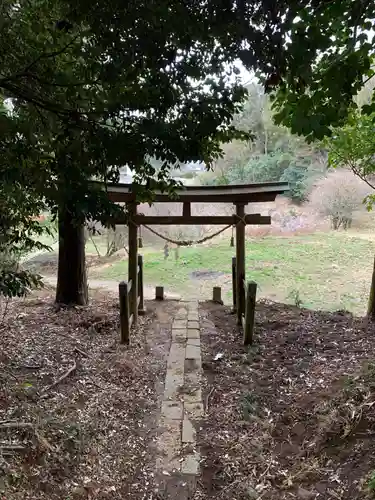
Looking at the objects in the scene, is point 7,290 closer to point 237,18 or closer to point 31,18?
point 31,18

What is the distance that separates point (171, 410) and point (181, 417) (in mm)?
149

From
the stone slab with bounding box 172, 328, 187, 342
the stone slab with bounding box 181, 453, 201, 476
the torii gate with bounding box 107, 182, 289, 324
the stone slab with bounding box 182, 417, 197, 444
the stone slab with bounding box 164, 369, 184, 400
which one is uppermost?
the torii gate with bounding box 107, 182, 289, 324

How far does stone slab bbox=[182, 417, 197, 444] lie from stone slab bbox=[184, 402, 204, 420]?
90 millimetres

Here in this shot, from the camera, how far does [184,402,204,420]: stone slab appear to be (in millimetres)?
3450

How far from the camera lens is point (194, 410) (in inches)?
139

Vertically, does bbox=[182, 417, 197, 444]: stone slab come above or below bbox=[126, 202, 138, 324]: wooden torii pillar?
below

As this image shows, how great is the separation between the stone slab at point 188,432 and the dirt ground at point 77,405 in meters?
0.25

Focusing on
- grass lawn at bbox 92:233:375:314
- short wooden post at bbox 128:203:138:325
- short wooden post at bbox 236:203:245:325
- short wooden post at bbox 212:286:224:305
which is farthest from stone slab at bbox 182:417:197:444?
grass lawn at bbox 92:233:375:314

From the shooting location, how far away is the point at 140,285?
21.4 ft

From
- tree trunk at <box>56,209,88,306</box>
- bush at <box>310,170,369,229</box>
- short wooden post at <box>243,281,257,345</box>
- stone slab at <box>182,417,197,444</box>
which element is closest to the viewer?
stone slab at <box>182,417,197,444</box>

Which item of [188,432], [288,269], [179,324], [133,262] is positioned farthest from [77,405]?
[288,269]

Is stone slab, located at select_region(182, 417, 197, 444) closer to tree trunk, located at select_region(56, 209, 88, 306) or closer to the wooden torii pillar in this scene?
the wooden torii pillar

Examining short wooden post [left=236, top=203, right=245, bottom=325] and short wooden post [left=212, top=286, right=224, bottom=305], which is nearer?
short wooden post [left=236, top=203, right=245, bottom=325]

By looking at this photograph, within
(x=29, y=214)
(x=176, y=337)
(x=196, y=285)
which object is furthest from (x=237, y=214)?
(x=196, y=285)
